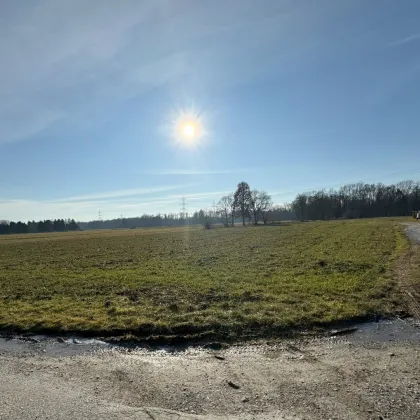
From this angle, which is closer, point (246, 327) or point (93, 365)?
point (93, 365)

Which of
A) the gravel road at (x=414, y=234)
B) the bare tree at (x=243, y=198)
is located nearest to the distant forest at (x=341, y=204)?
the bare tree at (x=243, y=198)

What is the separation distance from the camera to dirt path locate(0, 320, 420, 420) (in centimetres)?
450

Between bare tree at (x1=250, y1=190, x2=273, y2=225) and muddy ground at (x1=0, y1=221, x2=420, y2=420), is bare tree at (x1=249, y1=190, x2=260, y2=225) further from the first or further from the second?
muddy ground at (x1=0, y1=221, x2=420, y2=420)

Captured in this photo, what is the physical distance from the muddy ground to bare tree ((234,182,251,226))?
92068 millimetres

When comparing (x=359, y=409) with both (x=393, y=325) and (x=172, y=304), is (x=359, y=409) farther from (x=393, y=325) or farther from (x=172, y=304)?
(x=172, y=304)

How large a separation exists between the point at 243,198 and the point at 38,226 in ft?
375

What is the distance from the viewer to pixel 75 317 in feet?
30.7

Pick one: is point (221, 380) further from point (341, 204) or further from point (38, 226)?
point (38, 226)

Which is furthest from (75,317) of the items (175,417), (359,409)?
(359,409)

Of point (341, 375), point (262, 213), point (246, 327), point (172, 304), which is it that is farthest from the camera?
point (262, 213)

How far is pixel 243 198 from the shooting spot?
9938cm

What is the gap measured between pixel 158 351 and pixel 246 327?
2263mm

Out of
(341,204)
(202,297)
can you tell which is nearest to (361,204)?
(341,204)

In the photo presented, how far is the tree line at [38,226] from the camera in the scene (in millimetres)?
154625
